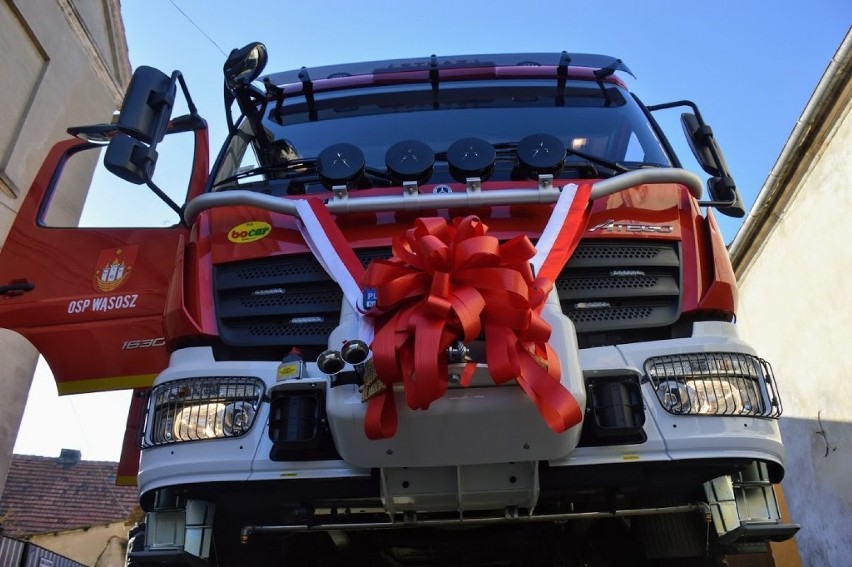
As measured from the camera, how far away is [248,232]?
3051mm

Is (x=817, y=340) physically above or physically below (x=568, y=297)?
above

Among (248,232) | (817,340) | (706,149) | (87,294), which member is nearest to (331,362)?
(248,232)

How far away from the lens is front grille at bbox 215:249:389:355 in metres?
2.82

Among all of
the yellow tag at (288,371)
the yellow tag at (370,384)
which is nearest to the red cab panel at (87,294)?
the yellow tag at (288,371)

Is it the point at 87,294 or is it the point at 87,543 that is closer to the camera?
the point at 87,294

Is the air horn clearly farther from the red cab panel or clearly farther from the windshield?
the red cab panel

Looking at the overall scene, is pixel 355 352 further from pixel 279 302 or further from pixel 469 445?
pixel 279 302

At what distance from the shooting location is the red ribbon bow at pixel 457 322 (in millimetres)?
1967

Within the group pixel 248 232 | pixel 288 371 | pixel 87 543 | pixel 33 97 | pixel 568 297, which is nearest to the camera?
pixel 288 371

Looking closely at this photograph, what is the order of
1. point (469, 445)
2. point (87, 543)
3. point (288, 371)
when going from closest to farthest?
point (469, 445) → point (288, 371) → point (87, 543)

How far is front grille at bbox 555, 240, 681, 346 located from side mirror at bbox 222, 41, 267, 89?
2039 millimetres

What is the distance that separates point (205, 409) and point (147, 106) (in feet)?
5.57

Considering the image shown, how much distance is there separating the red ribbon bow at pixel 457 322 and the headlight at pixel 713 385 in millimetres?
620

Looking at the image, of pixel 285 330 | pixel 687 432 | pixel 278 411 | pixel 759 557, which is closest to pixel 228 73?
pixel 285 330
